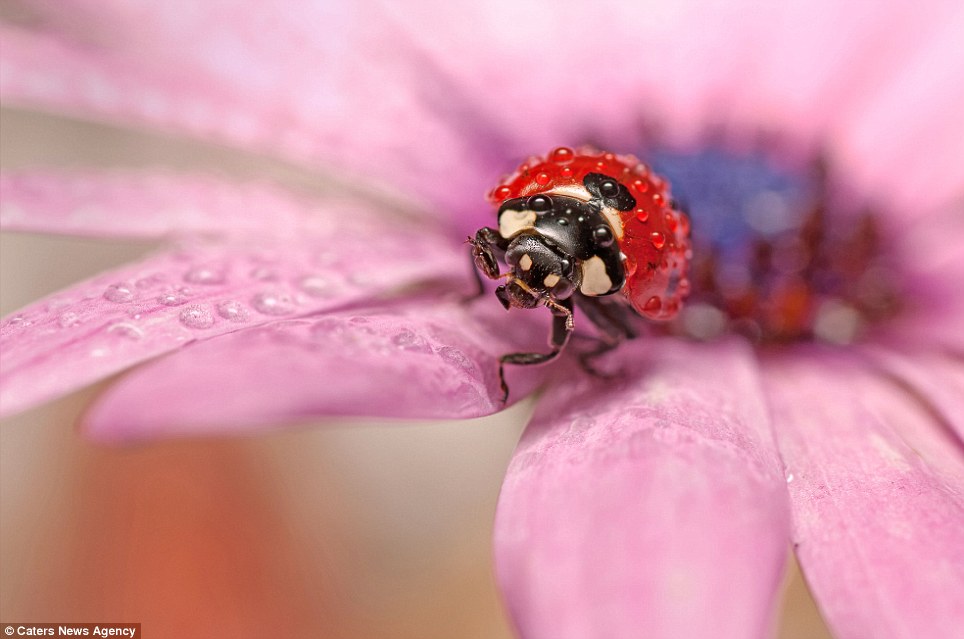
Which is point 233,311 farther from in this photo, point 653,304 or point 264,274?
point 653,304

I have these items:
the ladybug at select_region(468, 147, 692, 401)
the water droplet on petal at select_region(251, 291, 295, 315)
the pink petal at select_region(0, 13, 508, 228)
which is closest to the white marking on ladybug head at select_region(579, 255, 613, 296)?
the ladybug at select_region(468, 147, 692, 401)

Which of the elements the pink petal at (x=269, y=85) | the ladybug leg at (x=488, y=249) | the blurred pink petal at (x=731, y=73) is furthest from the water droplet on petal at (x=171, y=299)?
the blurred pink petal at (x=731, y=73)

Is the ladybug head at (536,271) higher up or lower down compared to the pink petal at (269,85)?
lower down

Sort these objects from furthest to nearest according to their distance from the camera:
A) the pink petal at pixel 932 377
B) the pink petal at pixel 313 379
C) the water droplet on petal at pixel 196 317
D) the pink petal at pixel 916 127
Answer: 1. the pink petal at pixel 916 127
2. the pink petal at pixel 932 377
3. the water droplet on petal at pixel 196 317
4. the pink petal at pixel 313 379

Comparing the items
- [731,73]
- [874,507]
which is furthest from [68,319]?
[731,73]

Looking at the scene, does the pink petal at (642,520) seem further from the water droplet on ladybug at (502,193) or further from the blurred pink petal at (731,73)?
the blurred pink petal at (731,73)

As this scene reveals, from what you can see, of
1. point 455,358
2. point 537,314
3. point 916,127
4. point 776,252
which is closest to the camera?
point 455,358
